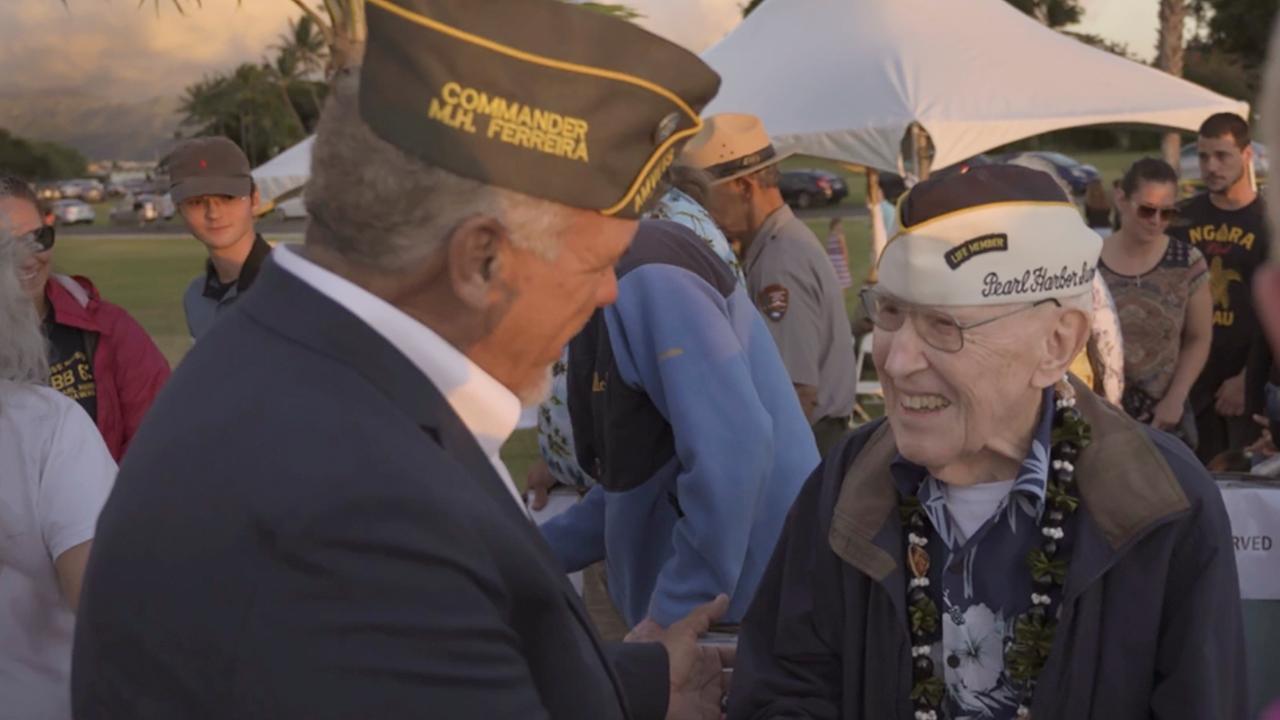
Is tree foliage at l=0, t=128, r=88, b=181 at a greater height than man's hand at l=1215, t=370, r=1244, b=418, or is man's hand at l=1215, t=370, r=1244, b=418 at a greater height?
man's hand at l=1215, t=370, r=1244, b=418

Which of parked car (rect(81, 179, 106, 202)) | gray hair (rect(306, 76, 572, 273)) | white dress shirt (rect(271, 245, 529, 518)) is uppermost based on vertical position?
gray hair (rect(306, 76, 572, 273))

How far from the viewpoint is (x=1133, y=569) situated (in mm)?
2094

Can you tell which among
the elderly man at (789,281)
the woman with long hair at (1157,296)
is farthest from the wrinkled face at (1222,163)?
the elderly man at (789,281)

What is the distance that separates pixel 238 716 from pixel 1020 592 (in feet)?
4.63

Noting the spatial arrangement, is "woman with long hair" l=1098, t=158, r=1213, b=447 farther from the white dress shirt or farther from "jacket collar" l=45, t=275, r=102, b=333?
the white dress shirt

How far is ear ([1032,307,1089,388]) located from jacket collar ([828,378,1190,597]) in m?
0.08

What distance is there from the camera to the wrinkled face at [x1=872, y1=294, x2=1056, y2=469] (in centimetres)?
225

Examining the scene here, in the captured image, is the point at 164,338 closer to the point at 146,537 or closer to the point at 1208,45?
the point at 146,537

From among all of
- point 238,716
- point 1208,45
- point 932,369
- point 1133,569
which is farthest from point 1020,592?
point 1208,45

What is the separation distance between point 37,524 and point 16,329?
385mm

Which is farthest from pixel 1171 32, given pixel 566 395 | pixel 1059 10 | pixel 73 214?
pixel 73 214

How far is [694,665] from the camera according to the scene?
7.54ft

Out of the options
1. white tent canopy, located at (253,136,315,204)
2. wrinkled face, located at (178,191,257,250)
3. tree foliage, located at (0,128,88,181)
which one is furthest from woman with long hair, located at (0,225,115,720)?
tree foliage, located at (0,128,88,181)

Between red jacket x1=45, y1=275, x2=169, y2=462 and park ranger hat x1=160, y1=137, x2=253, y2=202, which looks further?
park ranger hat x1=160, y1=137, x2=253, y2=202
